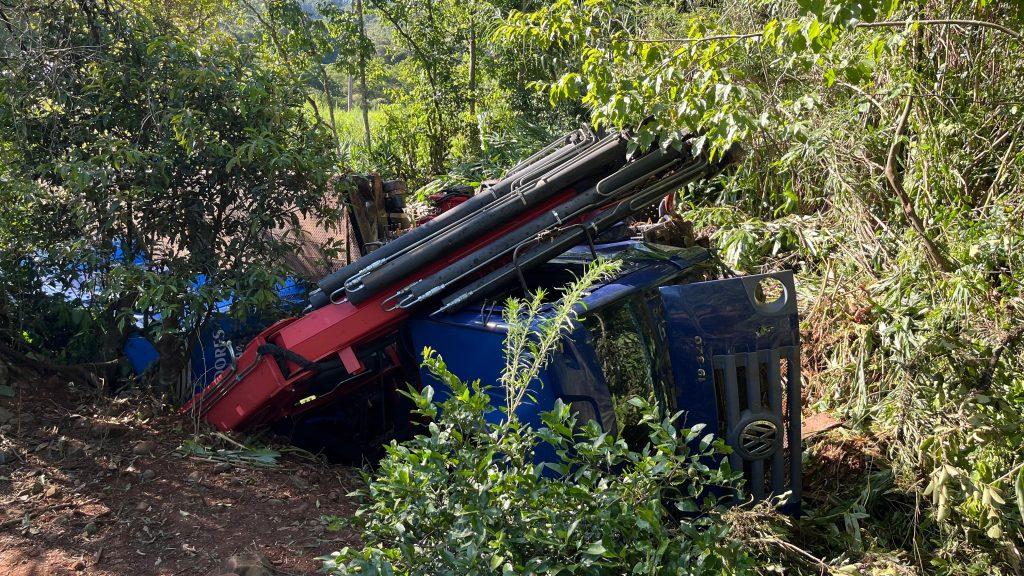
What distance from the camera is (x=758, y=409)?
4133mm

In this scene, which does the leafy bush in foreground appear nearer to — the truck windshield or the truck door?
the truck windshield

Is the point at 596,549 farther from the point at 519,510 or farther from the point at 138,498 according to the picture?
the point at 138,498

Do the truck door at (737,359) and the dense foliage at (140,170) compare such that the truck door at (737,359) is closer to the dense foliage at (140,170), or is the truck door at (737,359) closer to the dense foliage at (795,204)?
the dense foliage at (795,204)

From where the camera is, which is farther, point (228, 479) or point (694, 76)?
point (694, 76)

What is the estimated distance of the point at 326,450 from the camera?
225 inches

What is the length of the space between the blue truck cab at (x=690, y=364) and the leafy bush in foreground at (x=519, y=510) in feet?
2.08

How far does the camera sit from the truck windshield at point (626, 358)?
4031 mm

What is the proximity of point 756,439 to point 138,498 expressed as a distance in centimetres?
304

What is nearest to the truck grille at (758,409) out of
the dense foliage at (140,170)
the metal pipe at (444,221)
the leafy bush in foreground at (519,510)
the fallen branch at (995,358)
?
the leafy bush in foreground at (519,510)

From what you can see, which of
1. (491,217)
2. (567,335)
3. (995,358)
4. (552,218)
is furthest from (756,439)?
(491,217)

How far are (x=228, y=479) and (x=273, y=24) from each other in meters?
8.61

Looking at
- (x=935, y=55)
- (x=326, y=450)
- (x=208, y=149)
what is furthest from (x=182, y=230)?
(x=935, y=55)

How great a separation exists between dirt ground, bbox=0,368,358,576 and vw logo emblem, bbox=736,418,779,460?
1917 mm

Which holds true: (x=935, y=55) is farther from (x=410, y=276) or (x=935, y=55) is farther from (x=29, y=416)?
(x=29, y=416)
